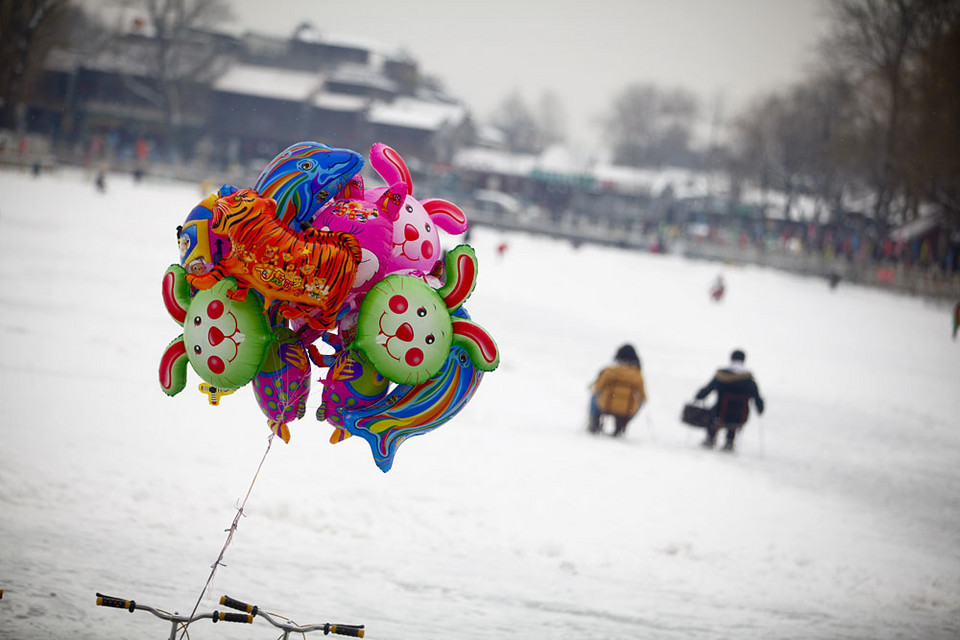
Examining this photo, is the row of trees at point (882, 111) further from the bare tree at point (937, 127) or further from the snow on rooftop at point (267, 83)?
the snow on rooftop at point (267, 83)

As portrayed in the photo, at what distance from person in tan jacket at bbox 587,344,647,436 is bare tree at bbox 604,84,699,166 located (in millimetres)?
66037

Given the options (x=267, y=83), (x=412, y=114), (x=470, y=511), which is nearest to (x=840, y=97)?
(x=412, y=114)

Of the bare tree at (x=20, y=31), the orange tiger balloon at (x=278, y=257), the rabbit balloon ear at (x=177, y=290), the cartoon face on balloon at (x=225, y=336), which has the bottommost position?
the cartoon face on balloon at (x=225, y=336)

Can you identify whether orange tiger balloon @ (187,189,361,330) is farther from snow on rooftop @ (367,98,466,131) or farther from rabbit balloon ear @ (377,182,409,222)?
snow on rooftop @ (367,98,466,131)

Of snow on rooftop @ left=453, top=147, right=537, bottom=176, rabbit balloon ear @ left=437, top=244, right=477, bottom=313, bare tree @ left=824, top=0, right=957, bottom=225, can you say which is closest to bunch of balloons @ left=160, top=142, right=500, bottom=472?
rabbit balloon ear @ left=437, top=244, right=477, bottom=313

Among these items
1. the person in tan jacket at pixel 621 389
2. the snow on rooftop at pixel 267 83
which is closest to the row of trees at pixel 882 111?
the person in tan jacket at pixel 621 389

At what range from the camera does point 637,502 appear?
8.09 metres

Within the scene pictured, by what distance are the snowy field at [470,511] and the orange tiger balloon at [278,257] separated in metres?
2.37

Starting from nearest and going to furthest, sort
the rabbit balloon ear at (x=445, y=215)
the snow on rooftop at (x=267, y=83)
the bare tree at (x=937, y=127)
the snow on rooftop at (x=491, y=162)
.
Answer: the rabbit balloon ear at (x=445, y=215) < the bare tree at (x=937, y=127) < the snow on rooftop at (x=267, y=83) < the snow on rooftop at (x=491, y=162)

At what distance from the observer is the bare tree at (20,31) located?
25109mm

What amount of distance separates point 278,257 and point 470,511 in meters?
4.28

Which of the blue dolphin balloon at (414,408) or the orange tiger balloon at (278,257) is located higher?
the orange tiger balloon at (278,257)

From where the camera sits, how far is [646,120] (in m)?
74.6

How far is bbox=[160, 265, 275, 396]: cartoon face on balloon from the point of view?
3881mm
